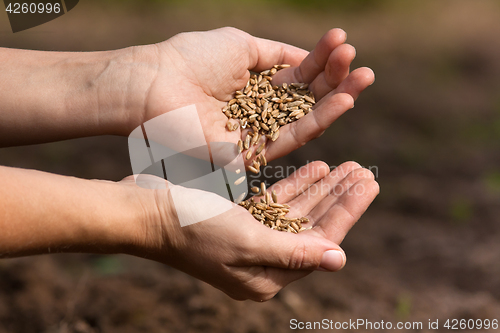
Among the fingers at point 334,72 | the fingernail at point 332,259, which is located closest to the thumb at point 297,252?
the fingernail at point 332,259

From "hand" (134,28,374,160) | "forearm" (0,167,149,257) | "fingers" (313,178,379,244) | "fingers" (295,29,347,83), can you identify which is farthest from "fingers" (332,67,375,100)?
"forearm" (0,167,149,257)

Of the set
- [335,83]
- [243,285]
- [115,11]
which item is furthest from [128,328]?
[115,11]

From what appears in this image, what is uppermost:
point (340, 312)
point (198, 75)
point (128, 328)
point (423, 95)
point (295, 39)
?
point (198, 75)

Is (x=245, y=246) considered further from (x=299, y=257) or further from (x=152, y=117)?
(x=152, y=117)

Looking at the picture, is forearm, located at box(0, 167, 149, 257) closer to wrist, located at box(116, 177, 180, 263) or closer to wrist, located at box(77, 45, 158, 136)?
wrist, located at box(116, 177, 180, 263)

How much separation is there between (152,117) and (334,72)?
108cm

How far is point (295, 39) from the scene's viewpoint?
19.3 ft

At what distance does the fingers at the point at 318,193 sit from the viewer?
2100 millimetres

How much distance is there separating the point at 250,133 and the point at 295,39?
156 inches

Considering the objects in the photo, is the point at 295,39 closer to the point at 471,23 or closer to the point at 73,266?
the point at 471,23

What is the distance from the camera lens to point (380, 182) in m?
3.79

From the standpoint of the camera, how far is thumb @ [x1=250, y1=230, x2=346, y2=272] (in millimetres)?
1656

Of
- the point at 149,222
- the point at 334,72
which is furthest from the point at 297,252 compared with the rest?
the point at 334,72

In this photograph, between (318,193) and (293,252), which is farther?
(318,193)
